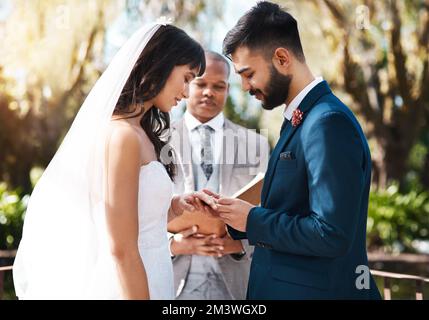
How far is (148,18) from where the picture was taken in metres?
10.1

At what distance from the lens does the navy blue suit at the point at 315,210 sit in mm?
2129

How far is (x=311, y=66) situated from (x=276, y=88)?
9239mm

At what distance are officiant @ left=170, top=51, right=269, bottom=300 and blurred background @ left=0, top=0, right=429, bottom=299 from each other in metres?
6.28

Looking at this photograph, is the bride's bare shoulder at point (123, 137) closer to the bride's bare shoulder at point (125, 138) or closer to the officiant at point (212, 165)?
the bride's bare shoulder at point (125, 138)

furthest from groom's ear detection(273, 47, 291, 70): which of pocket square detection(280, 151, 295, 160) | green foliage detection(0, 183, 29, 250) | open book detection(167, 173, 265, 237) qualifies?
green foliage detection(0, 183, 29, 250)

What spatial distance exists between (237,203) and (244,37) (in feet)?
2.00

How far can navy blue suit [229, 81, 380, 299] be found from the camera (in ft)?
6.98

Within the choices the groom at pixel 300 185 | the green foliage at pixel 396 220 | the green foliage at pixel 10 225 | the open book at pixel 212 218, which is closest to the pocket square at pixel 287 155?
the groom at pixel 300 185

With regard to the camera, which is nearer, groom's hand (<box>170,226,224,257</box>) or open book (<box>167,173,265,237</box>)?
open book (<box>167,173,265,237</box>)

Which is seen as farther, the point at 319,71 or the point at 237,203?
the point at 319,71

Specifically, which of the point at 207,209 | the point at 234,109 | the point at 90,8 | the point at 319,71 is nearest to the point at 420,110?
the point at 319,71

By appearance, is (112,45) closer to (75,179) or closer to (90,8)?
(90,8)

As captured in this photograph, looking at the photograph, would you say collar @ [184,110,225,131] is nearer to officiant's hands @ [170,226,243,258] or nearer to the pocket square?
officiant's hands @ [170,226,243,258]

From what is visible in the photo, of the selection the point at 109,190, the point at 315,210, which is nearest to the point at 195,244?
the point at 109,190
